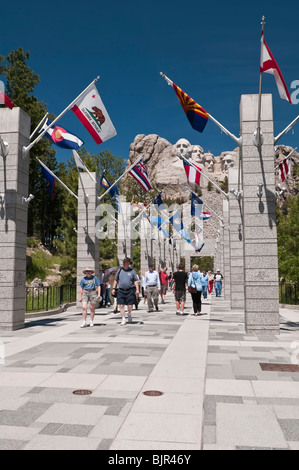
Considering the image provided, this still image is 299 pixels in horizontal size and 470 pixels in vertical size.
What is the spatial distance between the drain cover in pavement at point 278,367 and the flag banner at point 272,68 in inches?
229

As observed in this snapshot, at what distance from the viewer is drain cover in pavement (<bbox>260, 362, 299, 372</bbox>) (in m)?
6.68

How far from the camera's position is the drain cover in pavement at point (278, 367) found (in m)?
6.68

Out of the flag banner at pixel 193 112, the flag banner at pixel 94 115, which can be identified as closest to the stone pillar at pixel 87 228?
the flag banner at pixel 94 115

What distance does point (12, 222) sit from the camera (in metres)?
12.0

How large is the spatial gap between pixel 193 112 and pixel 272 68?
292cm

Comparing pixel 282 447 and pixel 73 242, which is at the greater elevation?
pixel 73 242

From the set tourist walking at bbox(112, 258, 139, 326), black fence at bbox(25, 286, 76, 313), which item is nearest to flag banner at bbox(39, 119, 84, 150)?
tourist walking at bbox(112, 258, 139, 326)

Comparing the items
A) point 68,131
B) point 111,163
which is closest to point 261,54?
point 68,131

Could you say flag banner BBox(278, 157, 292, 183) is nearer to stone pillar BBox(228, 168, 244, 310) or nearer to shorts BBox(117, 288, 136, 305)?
stone pillar BBox(228, 168, 244, 310)

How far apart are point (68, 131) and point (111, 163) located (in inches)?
2190

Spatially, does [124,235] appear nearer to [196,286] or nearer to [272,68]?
[196,286]
